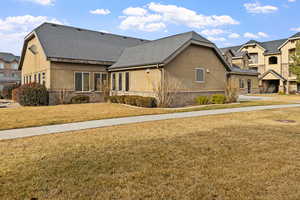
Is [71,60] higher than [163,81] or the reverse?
higher

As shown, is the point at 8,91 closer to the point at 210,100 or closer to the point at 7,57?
the point at 210,100

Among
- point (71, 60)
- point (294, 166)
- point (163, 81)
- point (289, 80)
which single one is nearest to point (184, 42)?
point (163, 81)

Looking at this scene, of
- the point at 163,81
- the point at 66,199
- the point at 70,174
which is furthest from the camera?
the point at 163,81

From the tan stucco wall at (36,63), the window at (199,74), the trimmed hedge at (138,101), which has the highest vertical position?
the tan stucco wall at (36,63)

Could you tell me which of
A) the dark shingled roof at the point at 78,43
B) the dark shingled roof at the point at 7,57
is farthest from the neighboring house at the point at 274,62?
the dark shingled roof at the point at 7,57

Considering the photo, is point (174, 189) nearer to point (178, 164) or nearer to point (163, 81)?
point (178, 164)

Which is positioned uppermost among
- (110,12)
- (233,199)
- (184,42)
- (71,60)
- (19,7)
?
(110,12)

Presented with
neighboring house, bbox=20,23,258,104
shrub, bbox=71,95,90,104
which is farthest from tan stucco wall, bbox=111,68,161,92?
shrub, bbox=71,95,90,104

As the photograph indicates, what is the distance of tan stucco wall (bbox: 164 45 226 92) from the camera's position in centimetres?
1686

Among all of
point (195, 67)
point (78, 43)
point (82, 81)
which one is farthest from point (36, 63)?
point (195, 67)

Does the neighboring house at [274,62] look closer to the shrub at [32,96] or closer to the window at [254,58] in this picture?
the window at [254,58]

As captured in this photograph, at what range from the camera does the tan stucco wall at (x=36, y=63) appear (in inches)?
739

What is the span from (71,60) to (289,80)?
40605mm

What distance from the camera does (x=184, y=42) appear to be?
16844mm
